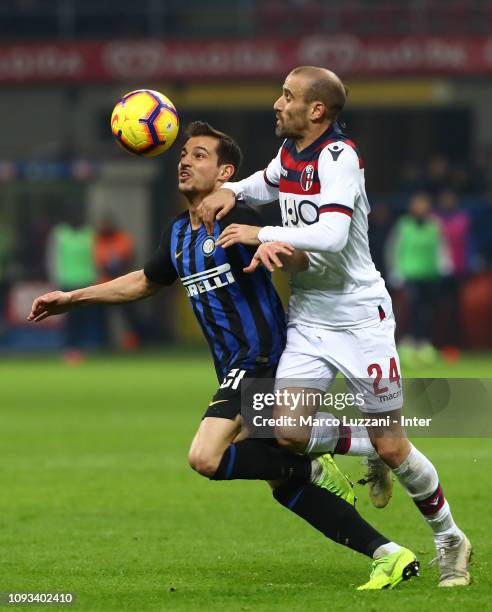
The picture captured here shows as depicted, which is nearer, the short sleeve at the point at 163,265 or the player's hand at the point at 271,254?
the player's hand at the point at 271,254

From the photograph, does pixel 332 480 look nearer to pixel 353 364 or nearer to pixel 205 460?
pixel 353 364

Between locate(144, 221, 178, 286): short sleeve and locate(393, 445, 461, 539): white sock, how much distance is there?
4.50 ft

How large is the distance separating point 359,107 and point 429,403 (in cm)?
1961

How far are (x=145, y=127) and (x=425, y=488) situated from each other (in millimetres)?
2070

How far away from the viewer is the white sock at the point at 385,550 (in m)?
6.38

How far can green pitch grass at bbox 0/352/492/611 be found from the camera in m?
6.22

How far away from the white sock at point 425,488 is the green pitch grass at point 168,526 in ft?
0.83

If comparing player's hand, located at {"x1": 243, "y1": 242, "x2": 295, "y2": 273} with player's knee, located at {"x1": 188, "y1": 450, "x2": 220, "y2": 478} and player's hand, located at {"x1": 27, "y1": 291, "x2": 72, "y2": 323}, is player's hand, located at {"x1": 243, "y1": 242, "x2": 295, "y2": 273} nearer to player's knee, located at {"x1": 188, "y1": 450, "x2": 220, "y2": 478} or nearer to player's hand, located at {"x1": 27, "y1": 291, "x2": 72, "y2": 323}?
player's knee, located at {"x1": 188, "y1": 450, "x2": 220, "y2": 478}

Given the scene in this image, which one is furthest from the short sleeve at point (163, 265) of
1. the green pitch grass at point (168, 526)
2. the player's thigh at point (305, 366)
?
the green pitch grass at point (168, 526)

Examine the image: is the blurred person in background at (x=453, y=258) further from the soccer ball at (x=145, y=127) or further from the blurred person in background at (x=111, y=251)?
the soccer ball at (x=145, y=127)

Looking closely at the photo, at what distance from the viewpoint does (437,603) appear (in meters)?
5.93

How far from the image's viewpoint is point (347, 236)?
20.3 feet

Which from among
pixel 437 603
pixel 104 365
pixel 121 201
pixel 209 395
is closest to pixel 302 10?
pixel 121 201

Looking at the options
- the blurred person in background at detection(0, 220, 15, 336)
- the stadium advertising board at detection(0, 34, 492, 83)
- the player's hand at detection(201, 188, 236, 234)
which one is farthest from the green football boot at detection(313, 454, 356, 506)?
the stadium advertising board at detection(0, 34, 492, 83)
